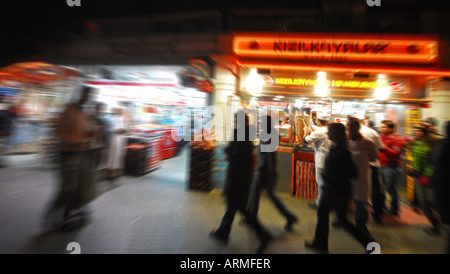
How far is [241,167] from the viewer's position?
113 inches

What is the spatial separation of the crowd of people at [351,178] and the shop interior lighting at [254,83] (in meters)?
3.35

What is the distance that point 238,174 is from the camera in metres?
2.87

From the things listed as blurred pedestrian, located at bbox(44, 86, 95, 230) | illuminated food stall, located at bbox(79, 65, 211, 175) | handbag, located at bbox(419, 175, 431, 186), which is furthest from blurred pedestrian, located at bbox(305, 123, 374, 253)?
illuminated food stall, located at bbox(79, 65, 211, 175)

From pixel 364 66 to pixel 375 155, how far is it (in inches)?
137

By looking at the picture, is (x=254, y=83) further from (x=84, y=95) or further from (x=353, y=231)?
(x=353, y=231)

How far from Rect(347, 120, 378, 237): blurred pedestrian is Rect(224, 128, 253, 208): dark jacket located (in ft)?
5.38

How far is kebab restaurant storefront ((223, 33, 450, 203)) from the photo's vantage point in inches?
195

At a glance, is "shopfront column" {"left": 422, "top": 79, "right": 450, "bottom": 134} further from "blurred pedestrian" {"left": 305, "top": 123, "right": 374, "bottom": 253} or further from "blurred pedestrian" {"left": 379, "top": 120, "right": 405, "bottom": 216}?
"blurred pedestrian" {"left": 305, "top": 123, "right": 374, "bottom": 253}

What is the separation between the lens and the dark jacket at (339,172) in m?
2.51

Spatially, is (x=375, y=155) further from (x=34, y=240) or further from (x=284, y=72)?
(x=34, y=240)

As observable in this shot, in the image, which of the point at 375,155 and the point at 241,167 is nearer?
the point at 241,167

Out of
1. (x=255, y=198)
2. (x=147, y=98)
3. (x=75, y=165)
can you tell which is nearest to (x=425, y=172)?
(x=255, y=198)

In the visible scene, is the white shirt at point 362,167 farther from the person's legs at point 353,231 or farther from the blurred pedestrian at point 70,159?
the blurred pedestrian at point 70,159
